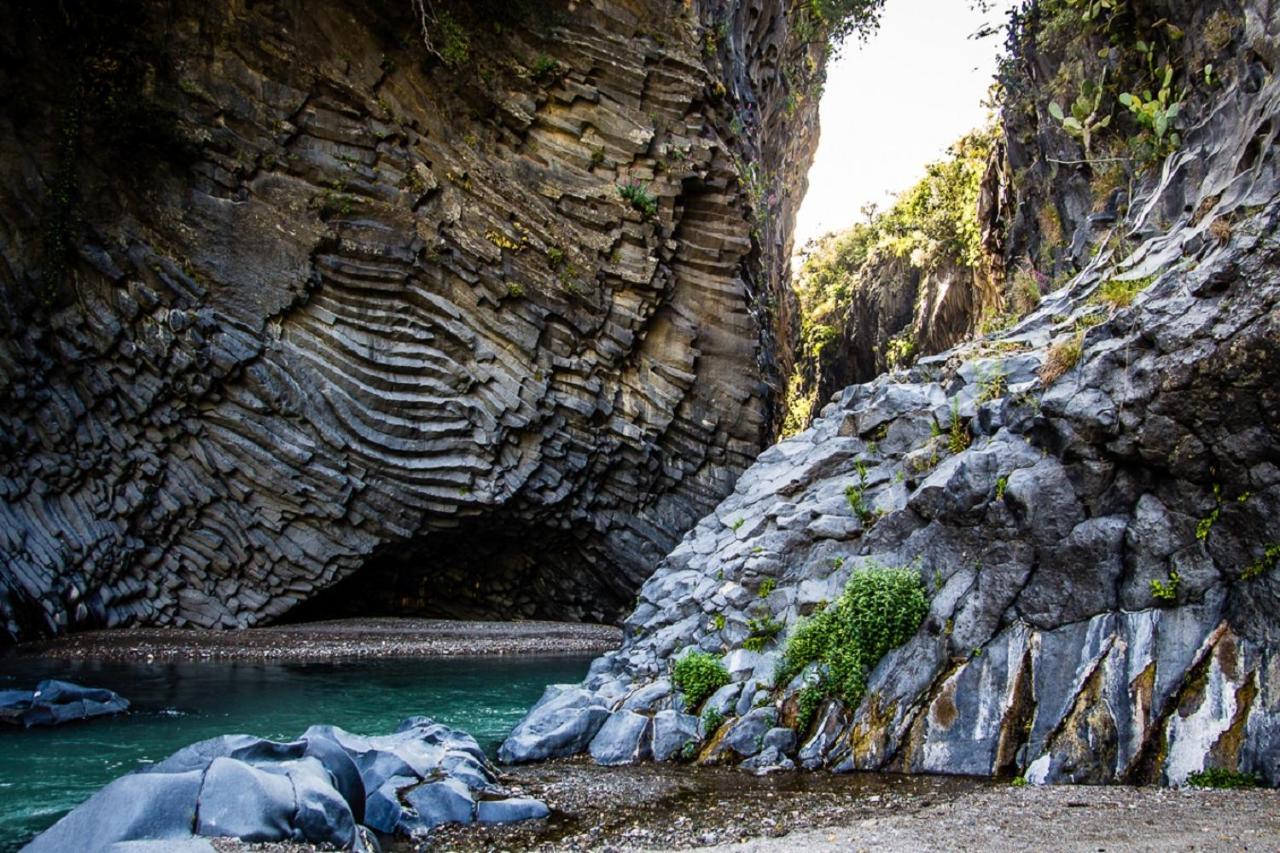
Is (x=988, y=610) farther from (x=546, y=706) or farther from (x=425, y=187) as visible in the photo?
(x=425, y=187)

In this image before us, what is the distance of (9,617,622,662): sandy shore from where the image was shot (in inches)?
728

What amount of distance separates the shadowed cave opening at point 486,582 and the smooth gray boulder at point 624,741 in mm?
12668

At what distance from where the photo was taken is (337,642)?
20.3 meters

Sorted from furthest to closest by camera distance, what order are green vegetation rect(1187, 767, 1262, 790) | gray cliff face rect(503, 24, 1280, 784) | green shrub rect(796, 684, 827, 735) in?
green shrub rect(796, 684, 827, 735)
gray cliff face rect(503, 24, 1280, 784)
green vegetation rect(1187, 767, 1262, 790)

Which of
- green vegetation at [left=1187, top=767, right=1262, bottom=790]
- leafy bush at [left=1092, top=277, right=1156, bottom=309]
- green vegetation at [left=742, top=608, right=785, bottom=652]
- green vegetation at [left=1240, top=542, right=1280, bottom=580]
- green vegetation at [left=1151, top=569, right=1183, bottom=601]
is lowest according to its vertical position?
green vegetation at [left=1187, top=767, right=1262, bottom=790]

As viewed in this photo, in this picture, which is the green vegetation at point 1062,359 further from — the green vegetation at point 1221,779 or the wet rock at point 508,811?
the wet rock at point 508,811

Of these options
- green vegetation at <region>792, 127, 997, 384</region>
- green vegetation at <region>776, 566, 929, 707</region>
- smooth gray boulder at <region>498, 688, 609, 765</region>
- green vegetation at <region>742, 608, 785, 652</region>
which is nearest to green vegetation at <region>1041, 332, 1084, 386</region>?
green vegetation at <region>776, 566, 929, 707</region>

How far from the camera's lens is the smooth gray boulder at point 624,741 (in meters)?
10.3

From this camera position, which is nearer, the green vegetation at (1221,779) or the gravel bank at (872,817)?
the gravel bank at (872,817)

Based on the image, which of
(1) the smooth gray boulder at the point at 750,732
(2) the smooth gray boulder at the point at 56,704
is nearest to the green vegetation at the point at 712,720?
(1) the smooth gray boulder at the point at 750,732

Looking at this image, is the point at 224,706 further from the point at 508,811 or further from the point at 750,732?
the point at 750,732

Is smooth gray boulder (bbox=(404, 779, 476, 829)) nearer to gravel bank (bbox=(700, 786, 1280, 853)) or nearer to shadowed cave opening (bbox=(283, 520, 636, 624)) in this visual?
gravel bank (bbox=(700, 786, 1280, 853))

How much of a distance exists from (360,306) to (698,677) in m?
14.0

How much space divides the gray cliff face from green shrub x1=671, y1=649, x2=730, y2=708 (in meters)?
0.19
